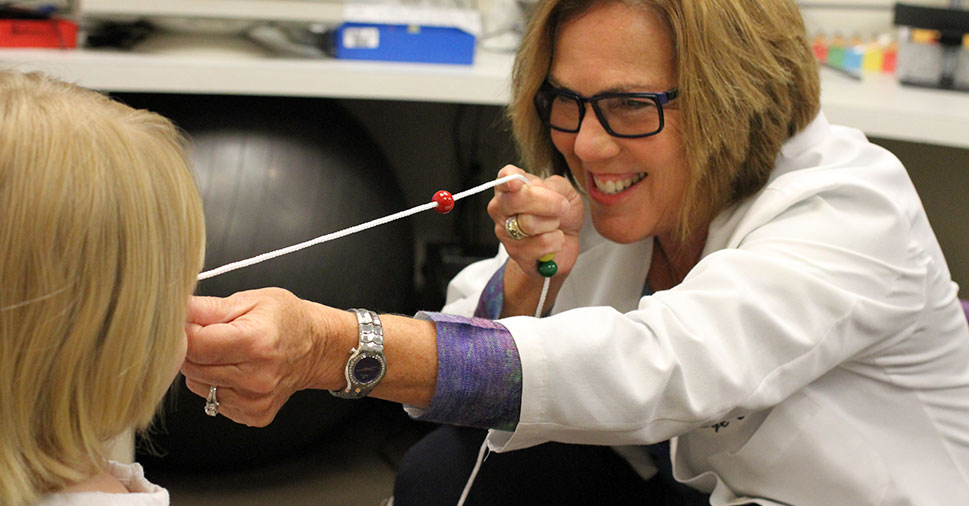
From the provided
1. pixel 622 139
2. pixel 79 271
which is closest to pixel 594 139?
pixel 622 139

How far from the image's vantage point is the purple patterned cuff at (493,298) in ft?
4.42

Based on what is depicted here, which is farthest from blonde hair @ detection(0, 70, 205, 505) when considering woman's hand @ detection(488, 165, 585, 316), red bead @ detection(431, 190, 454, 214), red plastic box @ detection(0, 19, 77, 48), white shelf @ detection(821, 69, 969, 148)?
white shelf @ detection(821, 69, 969, 148)

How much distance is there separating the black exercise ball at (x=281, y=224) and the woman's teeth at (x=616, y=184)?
1.99ft

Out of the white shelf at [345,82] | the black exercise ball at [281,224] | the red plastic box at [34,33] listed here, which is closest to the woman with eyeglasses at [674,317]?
the black exercise ball at [281,224]

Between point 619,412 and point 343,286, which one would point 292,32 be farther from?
point 619,412

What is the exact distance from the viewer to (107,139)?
700mm

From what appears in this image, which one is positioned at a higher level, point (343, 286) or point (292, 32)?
point (292, 32)

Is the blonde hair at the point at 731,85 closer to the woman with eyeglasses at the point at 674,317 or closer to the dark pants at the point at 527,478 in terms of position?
the woman with eyeglasses at the point at 674,317

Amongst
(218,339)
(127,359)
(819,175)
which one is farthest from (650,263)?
(127,359)

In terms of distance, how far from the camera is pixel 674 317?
3.18 ft

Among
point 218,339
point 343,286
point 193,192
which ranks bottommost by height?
point 343,286

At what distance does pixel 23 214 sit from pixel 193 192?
142mm

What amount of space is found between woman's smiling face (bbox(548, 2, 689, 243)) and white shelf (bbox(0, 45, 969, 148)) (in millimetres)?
572

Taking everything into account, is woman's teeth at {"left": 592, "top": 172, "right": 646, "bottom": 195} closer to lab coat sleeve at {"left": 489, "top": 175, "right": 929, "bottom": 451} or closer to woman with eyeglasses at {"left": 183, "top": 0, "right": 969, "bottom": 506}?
woman with eyeglasses at {"left": 183, "top": 0, "right": 969, "bottom": 506}
